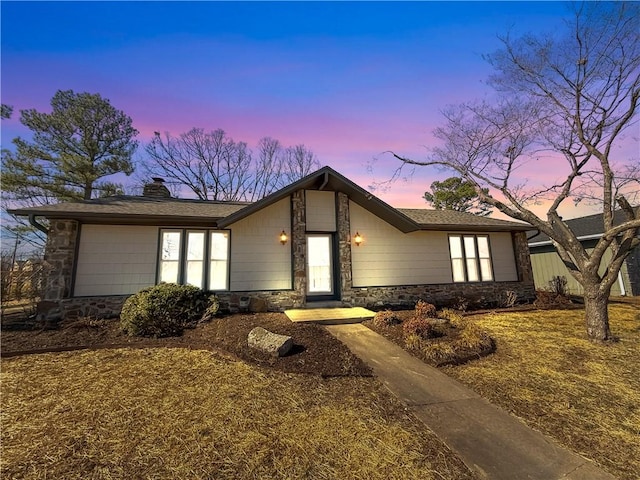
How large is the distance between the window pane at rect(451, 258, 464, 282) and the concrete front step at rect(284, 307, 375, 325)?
481 cm

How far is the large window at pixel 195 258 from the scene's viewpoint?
8359mm

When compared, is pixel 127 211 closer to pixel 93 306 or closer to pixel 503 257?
pixel 93 306

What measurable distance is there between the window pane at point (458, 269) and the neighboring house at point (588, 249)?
415 cm

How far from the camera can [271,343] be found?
16.5 ft

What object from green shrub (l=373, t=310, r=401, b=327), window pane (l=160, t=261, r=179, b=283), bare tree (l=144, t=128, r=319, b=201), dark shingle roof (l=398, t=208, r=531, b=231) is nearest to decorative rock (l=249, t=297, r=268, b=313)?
window pane (l=160, t=261, r=179, b=283)

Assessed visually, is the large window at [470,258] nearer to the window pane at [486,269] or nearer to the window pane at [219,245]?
the window pane at [486,269]

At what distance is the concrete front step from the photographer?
7031mm

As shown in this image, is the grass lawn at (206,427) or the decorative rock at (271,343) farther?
the decorative rock at (271,343)

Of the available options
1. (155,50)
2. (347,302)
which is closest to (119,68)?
(155,50)

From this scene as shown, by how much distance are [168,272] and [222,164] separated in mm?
14712

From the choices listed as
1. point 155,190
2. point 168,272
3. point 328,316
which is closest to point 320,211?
point 328,316

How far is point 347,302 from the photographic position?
29.7 ft

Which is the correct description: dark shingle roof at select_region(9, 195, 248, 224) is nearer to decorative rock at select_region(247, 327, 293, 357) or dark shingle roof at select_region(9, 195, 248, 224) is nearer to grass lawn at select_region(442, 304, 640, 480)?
decorative rock at select_region(247, 327, 293, 357)

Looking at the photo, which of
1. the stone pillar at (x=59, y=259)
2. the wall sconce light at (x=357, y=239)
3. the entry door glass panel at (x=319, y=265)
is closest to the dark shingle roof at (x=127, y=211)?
the stone pillar at (x=59, y=259)
